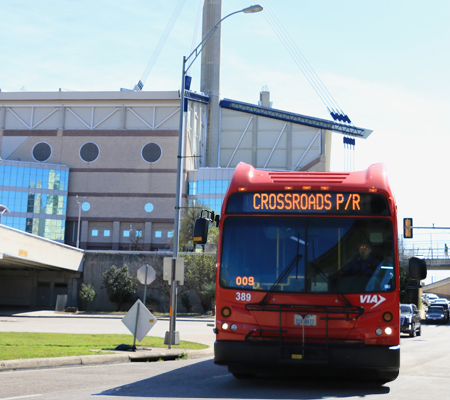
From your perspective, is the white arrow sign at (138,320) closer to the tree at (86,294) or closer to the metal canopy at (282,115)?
the tree at (86,294)

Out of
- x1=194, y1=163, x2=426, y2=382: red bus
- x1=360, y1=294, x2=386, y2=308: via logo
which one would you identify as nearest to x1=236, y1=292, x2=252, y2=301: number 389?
x1=194, y1=163, x2=426, y2=382: red bus

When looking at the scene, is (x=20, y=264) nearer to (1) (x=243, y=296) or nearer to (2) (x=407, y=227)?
(2) (x=407, y=227)

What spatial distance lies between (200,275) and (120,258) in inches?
312

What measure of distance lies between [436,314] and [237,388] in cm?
3851

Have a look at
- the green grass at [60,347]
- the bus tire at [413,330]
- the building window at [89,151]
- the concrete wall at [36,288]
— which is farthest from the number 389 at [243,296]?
the building window at [89,151]

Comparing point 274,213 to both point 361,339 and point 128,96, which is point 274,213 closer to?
point 361,339

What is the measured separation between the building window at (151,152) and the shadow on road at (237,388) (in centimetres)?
6933

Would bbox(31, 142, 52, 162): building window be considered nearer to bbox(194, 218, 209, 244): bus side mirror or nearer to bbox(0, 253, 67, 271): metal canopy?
bbox(0, 253, 67, 271): metal canopy

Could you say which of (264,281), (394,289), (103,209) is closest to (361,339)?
(394,289)

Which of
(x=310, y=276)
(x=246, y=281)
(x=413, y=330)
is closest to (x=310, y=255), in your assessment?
(x=310, y=276)

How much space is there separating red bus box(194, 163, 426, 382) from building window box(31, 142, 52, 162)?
76154 millimetres

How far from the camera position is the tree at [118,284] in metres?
49.8

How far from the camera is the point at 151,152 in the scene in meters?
79.6

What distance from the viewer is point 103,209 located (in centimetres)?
7894
